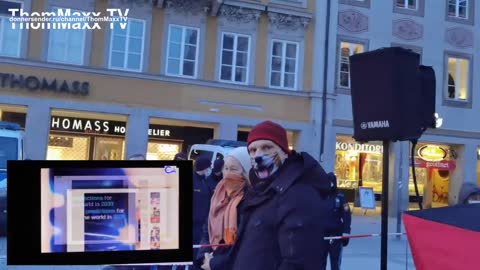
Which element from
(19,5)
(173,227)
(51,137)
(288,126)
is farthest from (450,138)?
(173,227)

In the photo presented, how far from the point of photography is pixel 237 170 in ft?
14.5

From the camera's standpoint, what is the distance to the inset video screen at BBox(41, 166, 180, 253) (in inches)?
117

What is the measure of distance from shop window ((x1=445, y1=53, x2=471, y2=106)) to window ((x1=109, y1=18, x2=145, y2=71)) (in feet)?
39.3

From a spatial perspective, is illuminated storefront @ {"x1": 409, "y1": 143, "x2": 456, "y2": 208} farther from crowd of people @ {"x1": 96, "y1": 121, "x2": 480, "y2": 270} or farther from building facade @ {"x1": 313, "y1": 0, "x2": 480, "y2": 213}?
crowd of people @ {"x1": 96, "y1": 121, "x2": 480, "y2": 270}

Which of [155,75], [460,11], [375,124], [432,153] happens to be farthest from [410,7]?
[375,124]

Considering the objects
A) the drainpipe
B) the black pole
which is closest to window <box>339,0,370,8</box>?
the drainpipe

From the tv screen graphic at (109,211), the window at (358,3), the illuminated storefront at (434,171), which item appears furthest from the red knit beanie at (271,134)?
the illuminated storefront at (434,171)

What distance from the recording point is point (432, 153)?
22375mm

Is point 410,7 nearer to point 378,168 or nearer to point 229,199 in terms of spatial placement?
point 378,168

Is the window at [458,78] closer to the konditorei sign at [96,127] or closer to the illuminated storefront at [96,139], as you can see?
the illuminated storefront at [96,139]

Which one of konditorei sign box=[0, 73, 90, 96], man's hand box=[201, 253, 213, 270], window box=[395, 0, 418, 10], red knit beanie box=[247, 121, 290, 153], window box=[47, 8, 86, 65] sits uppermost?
window box=[395, 0, 418, 10]

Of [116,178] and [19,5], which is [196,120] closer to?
[19,5]

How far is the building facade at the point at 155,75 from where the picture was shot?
17484 mm

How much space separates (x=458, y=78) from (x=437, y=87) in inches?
59.6
